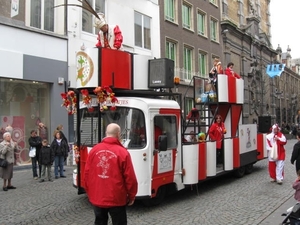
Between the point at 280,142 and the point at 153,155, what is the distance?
15.2 ft

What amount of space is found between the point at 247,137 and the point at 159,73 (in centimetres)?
512

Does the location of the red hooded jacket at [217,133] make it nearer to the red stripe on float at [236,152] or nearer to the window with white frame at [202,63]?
the red stripe on float at [236,152]

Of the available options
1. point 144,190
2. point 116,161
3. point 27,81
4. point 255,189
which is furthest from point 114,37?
point 27,81

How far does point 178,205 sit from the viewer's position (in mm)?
7781

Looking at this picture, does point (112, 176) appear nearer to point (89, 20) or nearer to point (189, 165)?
point (189, 165)

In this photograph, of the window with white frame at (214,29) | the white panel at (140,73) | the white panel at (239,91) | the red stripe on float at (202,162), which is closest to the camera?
the white panel at (140,73)

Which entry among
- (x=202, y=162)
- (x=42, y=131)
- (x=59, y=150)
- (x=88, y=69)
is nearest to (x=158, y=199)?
(x=202, y=162)

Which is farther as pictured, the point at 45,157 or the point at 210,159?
the point at 45,157

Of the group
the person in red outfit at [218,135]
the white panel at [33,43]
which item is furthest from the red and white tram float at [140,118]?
the white panel at [33,43]

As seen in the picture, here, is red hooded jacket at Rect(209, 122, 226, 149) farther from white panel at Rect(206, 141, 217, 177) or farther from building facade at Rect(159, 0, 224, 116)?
building facade at Rect(159, 0, 224, 116)

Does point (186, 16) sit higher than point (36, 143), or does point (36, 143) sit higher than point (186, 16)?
point (186, 16)

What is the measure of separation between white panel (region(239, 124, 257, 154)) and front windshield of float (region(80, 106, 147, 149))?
5.12 metres

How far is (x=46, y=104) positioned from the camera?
1474 centimetres

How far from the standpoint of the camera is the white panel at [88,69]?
713cm
